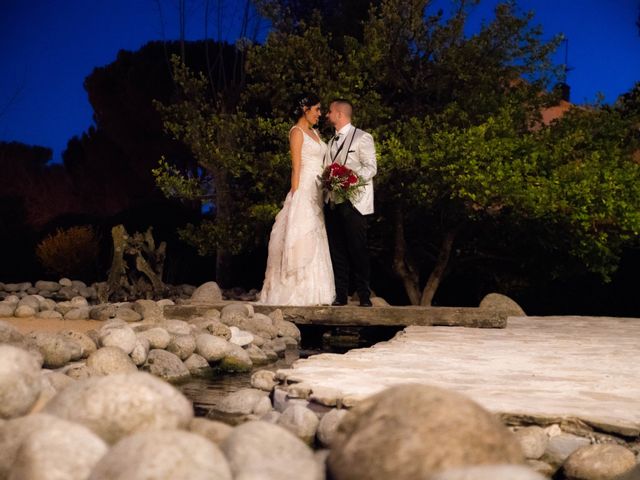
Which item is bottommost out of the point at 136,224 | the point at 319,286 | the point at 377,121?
the point at 319,286

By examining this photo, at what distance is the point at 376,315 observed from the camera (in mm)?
7949

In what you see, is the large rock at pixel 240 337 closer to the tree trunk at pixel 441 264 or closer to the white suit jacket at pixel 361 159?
the white suit jacket at pixel 361 159

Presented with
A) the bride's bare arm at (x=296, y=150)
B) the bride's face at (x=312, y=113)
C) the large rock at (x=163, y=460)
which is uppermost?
the bride's face at (x=312, y=113)

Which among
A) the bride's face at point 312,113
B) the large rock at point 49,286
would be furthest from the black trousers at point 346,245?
the large rock at point 49,286

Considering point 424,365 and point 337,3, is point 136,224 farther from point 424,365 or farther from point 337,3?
point 424,365

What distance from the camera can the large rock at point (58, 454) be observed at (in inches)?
85.1

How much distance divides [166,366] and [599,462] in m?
3.28

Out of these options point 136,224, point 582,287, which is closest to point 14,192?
point 136,224

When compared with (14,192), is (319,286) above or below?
below

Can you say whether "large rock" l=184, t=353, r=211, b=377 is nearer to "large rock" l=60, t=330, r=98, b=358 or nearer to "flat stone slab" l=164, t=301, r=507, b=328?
"large rock" l=60, t=330, r=98, b=358

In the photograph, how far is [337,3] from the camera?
1412 centimetres

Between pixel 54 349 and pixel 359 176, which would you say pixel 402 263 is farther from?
pixel 54 349

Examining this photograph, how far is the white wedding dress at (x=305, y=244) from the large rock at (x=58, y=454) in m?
6.36

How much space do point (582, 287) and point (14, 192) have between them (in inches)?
690
